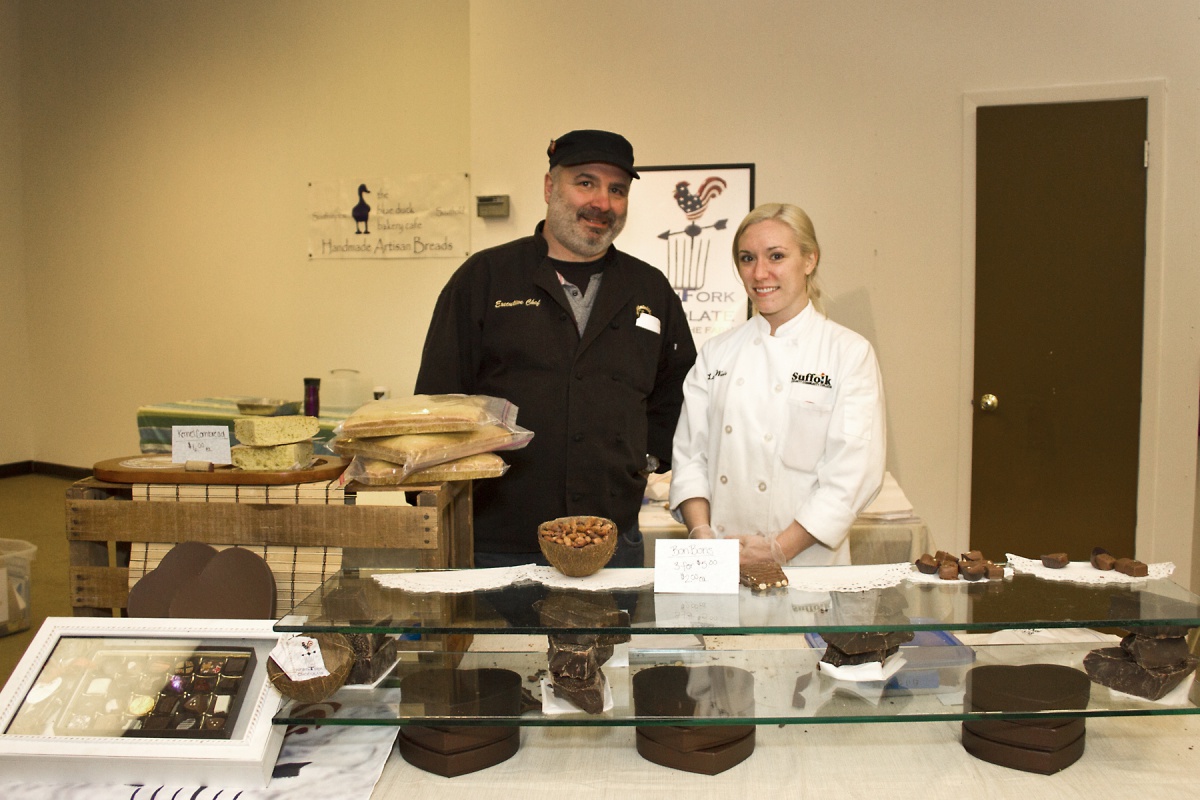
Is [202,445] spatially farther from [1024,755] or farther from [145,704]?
[1024,755]

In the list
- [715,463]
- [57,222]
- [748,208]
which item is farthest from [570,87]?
[57,222]

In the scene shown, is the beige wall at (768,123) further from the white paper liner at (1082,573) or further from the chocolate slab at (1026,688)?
the chocolate slab at (1026,688)

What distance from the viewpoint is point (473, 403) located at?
1.94m

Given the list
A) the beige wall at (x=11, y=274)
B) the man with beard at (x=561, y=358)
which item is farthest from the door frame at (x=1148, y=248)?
the beige wall at (x=11, y=274)

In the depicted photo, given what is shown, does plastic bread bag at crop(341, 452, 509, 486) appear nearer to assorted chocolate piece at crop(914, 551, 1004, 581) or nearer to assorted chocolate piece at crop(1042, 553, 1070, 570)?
assorted chocolate piece at crop(914, 551, 1004, 581)

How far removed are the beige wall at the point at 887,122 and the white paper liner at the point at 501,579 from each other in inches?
132

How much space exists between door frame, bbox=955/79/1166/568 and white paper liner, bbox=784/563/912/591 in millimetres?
3257

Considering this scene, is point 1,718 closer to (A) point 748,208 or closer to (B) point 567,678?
(B) point 567,678

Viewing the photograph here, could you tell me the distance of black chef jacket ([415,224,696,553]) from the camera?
250cm

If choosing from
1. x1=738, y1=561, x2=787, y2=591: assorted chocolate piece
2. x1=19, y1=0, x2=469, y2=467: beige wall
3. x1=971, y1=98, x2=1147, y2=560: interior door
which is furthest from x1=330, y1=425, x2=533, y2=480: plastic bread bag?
x1=19, y1=0, x2=469, y2=467: beige wall

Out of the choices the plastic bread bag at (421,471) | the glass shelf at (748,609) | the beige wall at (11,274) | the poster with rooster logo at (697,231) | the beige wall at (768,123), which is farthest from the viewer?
the beige wall at (11,274)

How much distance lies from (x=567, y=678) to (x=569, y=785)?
156 millimetres

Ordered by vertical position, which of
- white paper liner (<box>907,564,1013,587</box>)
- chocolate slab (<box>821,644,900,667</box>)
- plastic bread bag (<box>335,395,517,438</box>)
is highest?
plastic bread bag (<box>335,395,517,438</box>)

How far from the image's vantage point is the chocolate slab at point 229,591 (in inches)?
64.1
